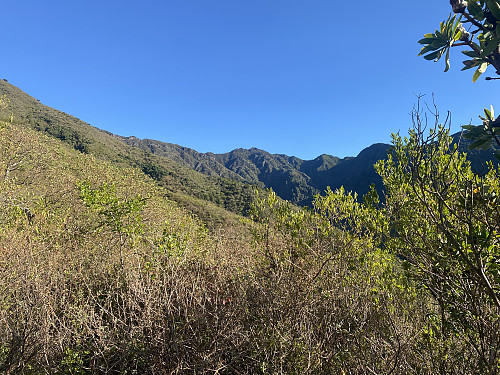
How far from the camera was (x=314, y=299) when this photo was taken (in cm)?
370

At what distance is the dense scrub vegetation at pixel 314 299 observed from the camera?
232cm

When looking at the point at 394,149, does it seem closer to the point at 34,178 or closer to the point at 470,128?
the point at 470,128

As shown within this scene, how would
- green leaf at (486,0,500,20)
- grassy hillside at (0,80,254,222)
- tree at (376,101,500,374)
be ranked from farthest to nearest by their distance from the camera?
grassy hillside at (0,80,254,222)
tree at (376,101,500,374)
green leaf at (486,0,500,20)

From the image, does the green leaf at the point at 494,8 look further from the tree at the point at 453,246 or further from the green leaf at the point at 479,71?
the tree at the point at 453,246

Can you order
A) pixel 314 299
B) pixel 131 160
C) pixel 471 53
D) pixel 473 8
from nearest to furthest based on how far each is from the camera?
pixel 473 8
pixel 471 53
pixel 314 299
pixel 131 160

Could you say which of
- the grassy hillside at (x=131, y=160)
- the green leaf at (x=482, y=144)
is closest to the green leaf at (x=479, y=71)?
the green leaf at (x=482, y=144)

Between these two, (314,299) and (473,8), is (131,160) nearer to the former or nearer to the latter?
(314,299)

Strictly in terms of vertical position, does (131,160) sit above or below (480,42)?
above

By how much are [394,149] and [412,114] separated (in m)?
2.70

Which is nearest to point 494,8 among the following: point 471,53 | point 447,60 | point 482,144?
point 471,53

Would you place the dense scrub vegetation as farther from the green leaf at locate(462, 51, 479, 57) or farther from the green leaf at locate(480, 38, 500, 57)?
the green leaf at locate(462, 51, 479, 57)

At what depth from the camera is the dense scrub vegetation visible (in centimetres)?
232

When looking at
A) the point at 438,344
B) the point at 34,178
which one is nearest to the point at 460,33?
the point at 438,344

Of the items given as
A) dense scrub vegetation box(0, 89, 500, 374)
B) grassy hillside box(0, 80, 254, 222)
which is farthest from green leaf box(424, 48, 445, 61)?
grassy hillside box(0, 80, 254, 222)
